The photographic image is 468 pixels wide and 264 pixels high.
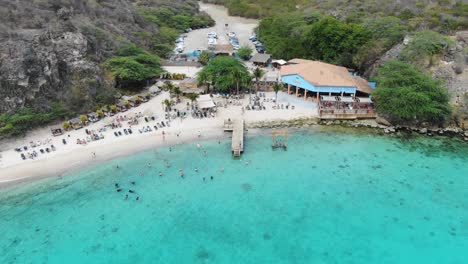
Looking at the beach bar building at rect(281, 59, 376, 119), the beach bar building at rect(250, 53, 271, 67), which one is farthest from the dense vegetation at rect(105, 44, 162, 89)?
the beach bar building at rect(281, 59, 376, 119)

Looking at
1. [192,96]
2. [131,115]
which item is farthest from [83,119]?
[192,96]

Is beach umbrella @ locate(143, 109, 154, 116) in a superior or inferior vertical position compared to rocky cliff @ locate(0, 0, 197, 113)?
inferior

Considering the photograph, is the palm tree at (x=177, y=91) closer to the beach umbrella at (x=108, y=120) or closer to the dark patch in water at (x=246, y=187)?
the beach umbrella at (x=108, y=120)

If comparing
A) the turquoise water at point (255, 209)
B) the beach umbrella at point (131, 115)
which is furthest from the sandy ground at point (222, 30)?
the turquoise water at point (255, 209)

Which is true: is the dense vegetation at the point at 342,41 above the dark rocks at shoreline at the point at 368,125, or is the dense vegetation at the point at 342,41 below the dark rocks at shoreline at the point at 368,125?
above

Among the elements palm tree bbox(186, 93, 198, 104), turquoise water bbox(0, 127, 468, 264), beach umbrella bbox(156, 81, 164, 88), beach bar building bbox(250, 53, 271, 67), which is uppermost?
beach bar building bbox(250, 53, 271, 67)

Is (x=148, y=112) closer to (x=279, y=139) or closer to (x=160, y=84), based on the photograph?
(x=160, y=84)

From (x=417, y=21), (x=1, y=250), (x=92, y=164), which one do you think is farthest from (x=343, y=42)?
(x=1, y=250)

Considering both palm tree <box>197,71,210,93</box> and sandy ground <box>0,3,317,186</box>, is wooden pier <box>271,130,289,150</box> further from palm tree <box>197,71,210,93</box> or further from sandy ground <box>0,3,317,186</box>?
palm tree <box>197,71,210,93</box>

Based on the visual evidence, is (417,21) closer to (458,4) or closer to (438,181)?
(458,4)
